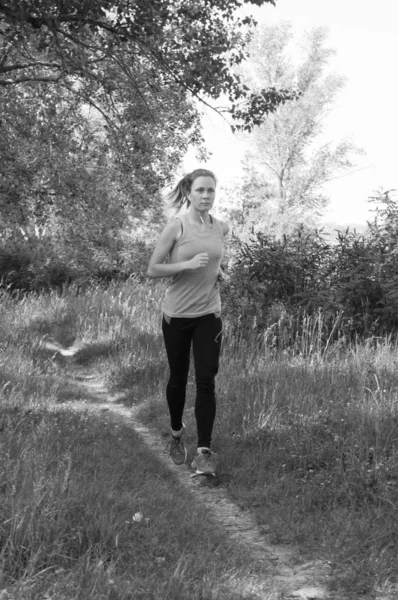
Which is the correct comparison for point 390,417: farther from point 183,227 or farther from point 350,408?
point 183,227

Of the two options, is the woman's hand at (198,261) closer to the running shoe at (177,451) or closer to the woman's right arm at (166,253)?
the woman's right arm at (166,253)

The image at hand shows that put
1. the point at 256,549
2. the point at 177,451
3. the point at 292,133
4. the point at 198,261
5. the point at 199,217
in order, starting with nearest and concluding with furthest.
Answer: the point at 256,549 < the point at 198,261 < the point at 199,217 < the point at 177,451 < the point at 292,133

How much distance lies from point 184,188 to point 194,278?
752 mm

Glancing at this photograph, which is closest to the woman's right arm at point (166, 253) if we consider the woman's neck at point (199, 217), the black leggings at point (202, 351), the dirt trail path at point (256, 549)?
the woman's neck at point (199, 217)

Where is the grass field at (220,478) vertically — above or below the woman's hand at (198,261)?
below

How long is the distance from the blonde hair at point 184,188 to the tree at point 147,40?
3.45 meters

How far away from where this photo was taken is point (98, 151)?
1292 centimetres

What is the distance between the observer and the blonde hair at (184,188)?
5.58 meters

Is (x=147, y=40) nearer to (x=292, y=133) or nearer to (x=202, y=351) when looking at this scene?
(x=202, y=351)

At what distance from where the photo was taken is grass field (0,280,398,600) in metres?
3.33

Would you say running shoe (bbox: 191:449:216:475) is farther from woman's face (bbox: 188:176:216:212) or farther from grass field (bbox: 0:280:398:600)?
woman's face (bbox: 188:176:216:212)

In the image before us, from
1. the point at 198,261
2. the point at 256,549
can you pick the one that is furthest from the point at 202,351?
the point at 256,549

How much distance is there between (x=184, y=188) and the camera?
5730 mm

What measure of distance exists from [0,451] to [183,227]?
7.13 ft
